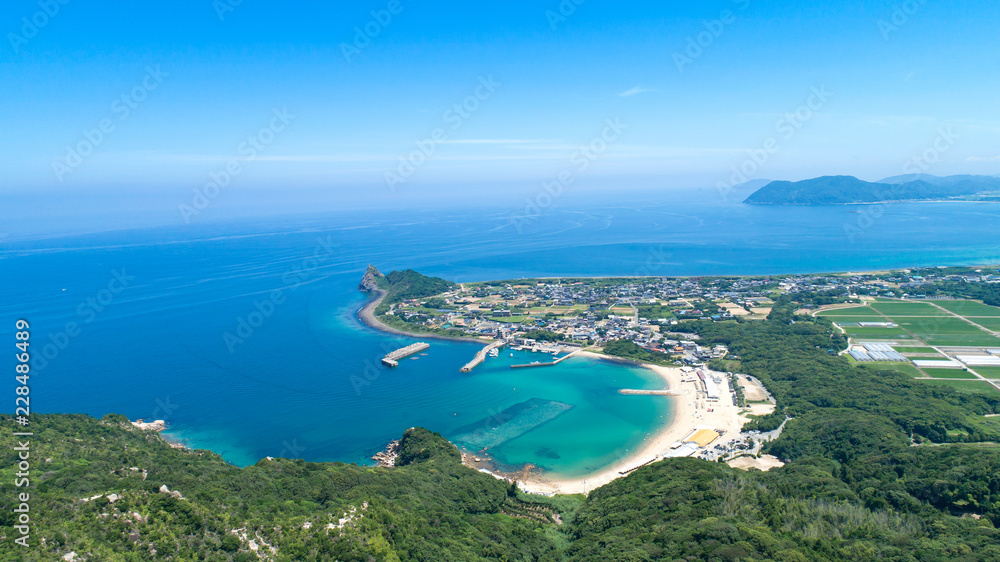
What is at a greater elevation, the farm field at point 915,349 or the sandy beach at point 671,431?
the farm field at point 915,349

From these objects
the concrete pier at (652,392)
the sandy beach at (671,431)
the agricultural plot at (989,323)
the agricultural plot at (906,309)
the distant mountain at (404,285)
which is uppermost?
the distant mountain at (404,285)

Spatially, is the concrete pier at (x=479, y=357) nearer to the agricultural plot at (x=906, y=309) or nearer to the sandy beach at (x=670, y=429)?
the sandy beach at (x=670, y=429)

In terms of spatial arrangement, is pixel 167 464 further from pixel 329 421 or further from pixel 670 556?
pixel 670 556

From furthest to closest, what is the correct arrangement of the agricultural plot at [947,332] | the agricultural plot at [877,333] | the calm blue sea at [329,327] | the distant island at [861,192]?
the distant island at [861,192] → the agricultural plot at [877,333] → the agricultural plot at [947,332] → the calm blue sea at [329,327]

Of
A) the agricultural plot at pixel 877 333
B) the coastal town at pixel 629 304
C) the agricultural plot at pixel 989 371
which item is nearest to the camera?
the agricultural plot at pixel 989 371

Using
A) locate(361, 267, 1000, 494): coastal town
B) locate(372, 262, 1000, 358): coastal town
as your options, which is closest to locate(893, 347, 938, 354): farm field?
locate(361, 267, 1000, 494): coastal town

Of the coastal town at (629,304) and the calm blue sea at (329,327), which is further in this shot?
the coastal town at (629,304)

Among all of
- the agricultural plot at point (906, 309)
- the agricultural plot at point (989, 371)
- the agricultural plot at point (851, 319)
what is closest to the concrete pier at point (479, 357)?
the agricultural plot at point (851, 319)

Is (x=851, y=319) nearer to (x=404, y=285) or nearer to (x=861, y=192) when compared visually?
(x=404, y=285)
